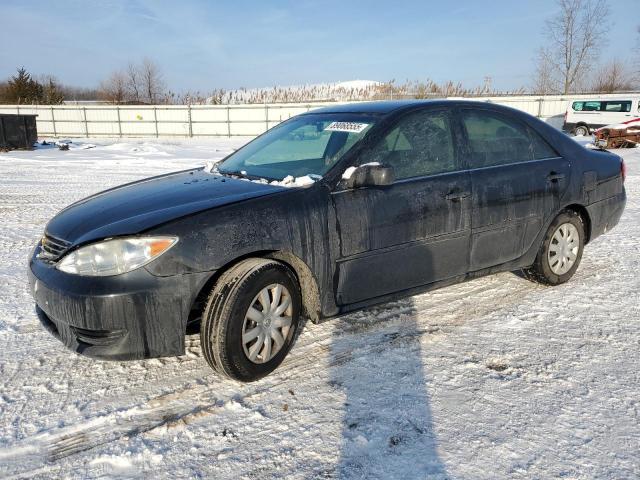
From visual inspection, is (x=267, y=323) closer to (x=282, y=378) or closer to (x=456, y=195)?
(x=282, y=378)

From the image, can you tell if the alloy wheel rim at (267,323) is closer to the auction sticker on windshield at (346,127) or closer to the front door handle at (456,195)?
the auction sticker on windshield at (346,127)

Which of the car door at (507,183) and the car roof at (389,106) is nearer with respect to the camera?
the car roof at (389,106)

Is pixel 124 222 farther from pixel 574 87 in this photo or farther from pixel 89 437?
pixel 574 87

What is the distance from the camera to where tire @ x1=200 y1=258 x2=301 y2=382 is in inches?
103

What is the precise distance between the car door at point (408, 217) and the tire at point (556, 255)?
98 cm

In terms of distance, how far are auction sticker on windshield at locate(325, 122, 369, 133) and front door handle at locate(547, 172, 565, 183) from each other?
1724 millimetres

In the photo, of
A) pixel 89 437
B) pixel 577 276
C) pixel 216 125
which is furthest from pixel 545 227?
pixel 216 125

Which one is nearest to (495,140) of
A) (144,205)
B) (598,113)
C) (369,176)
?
(369,176)

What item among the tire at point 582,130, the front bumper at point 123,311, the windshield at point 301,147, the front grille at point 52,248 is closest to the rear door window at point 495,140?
the windshield at point 301,147

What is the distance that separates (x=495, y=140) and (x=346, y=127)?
4.10 feet

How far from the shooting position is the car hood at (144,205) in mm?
2650

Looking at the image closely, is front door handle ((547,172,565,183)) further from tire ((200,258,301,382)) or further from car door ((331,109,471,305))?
Answer: tire ((200,258,301,382))

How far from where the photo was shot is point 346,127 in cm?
345

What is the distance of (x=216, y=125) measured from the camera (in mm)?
32062
